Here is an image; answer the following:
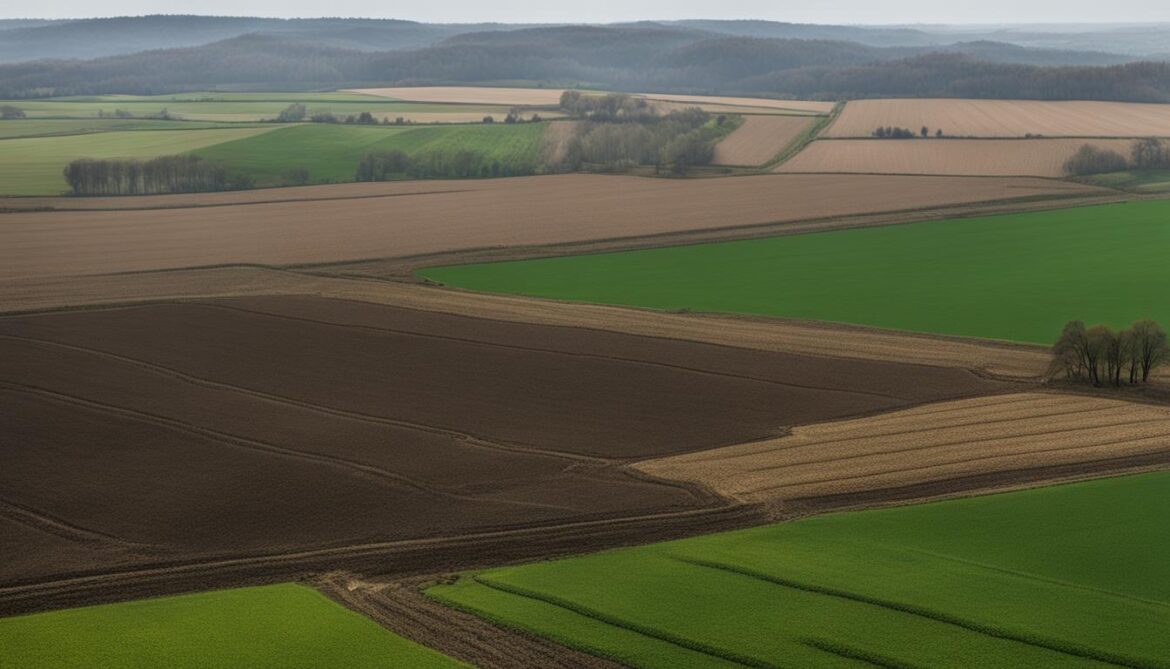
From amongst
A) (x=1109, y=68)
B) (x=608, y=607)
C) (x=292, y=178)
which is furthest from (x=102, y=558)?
(x=1109, y=68)

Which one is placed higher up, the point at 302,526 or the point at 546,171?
the point at 546,171

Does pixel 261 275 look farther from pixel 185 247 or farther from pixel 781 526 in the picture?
pixel 781 526

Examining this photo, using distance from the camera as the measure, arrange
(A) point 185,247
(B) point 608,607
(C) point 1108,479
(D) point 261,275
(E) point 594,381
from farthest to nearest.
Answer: (A) point 185,247 < (D) point 261,275 < (E) point 594,381 < (C) point 1108,479 < (B) point 608,607

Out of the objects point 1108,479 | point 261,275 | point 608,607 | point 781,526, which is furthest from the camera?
point 261,275

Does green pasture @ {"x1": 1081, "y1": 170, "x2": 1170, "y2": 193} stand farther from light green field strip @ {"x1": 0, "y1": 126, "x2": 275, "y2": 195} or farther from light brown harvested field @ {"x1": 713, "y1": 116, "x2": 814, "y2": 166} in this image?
light green field strip @ {"x1": 0, "y1": 126, "x2": 275, "y2": 195}

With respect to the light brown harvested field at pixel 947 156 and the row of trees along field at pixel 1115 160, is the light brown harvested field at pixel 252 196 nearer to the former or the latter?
the light brown harvested field at pixel 947 156

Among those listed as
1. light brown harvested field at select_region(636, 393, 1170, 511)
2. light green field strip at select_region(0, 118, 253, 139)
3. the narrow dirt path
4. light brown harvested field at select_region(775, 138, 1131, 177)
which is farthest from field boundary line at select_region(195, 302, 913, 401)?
light green field strip at select_region(0, 118, 253, 139)

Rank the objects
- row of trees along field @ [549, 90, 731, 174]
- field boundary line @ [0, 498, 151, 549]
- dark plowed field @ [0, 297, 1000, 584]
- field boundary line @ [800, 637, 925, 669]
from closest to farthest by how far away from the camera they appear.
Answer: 1. field boundary line @ [800, 637, 925, 669]
2. field boundary line @ [0, 498, 151, 549]
3. dark plowed field @ [0, 297, 1000, 584]
4. row of trees along field @ [549, 90, 731, 174]
